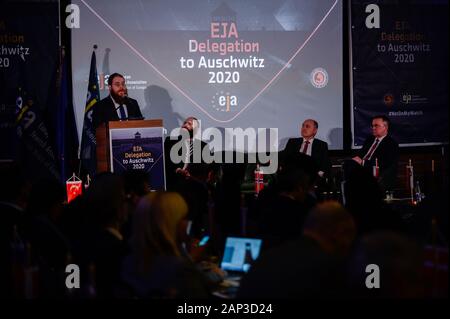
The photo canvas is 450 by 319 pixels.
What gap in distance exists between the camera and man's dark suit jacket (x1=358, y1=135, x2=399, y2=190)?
8.16 metres

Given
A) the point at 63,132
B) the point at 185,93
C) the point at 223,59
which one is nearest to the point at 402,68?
the point at 223,59

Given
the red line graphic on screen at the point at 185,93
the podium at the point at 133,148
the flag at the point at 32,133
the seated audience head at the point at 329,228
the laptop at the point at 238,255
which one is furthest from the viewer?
the red line graphic on screen at the point at 185,93

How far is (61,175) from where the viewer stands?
799 centimetres

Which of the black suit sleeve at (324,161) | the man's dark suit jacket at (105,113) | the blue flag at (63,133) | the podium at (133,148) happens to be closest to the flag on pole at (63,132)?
the blue flag at (63,133)

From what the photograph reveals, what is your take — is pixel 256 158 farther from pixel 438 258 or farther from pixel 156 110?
pixel 438 258

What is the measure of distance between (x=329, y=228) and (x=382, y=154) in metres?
5.40

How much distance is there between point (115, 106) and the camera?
8.33 metres

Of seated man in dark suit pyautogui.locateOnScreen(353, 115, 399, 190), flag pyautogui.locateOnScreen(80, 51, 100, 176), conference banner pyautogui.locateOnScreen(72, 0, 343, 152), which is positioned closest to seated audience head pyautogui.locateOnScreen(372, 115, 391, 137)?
seated man in dark suit pyautogui.locateOnScreen(353, 115, 399, 190)

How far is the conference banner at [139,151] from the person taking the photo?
7.38m

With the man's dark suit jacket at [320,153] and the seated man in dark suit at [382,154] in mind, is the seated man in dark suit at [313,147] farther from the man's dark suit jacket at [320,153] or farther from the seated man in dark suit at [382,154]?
the seated man in dark suit at [382,154]

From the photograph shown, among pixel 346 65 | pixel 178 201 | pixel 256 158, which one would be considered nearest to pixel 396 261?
pixel 178 201

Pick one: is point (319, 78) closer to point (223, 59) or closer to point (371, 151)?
point (223, 59)

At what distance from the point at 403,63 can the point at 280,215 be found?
19.5ft

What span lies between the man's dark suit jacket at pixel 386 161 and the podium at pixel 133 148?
2.35 m
